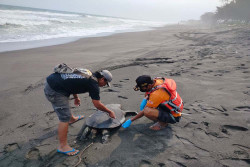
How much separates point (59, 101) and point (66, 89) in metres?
0.20

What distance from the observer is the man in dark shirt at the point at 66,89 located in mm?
2270

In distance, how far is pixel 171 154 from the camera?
218 centimetres

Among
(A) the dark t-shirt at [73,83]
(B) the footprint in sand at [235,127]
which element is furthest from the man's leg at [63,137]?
(B) the footprint in sand at [235,127]

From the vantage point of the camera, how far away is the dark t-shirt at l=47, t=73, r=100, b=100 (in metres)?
2.26

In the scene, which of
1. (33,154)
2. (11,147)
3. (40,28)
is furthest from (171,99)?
(40,28)

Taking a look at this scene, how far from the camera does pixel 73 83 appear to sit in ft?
7.50

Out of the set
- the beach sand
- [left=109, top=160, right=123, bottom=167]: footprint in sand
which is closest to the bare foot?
the beach sand

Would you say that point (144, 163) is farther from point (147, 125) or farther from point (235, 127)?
point (235, 127)

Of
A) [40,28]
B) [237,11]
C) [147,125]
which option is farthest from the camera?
[237,11]

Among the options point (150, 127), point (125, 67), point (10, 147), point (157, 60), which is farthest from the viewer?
point (157, 60)

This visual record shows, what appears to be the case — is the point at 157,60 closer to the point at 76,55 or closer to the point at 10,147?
the point at 76,55

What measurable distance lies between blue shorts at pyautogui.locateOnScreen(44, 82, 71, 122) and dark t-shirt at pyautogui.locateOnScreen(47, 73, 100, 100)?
67mm

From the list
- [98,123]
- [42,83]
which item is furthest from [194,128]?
[42,83]

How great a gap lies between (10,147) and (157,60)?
16.8 ft
